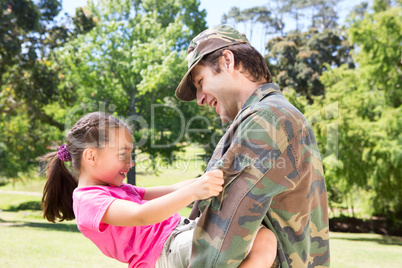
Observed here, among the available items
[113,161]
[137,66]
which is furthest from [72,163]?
[137,66]

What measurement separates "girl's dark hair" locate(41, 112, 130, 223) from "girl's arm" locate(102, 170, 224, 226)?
48 centimetres

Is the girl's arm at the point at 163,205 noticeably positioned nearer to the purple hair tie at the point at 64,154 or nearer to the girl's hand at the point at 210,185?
the girl's hand at the point at 210,185

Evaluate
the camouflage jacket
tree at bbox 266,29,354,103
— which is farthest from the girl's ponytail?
tree at bbox 266,29,354,103

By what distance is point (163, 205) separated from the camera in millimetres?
1692

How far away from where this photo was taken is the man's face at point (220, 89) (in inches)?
77.2

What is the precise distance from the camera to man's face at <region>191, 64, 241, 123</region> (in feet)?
6.43

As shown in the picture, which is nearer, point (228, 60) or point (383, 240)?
point (228, 60)

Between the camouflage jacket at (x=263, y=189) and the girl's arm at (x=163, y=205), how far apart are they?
5cm

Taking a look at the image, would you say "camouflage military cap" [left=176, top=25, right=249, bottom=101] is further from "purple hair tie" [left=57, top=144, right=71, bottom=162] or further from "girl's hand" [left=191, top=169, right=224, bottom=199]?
"purple hair tie" [left=57, top=144, right=71, bottom=162]

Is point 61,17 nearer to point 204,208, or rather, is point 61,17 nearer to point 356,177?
point 356,177

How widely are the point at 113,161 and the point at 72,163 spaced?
301 mm

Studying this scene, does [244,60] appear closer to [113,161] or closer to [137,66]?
[113,161]

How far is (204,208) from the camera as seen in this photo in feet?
5.44

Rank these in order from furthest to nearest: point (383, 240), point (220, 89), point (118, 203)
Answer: point (383, 240) → point (220, 89) → point (118, 203)
